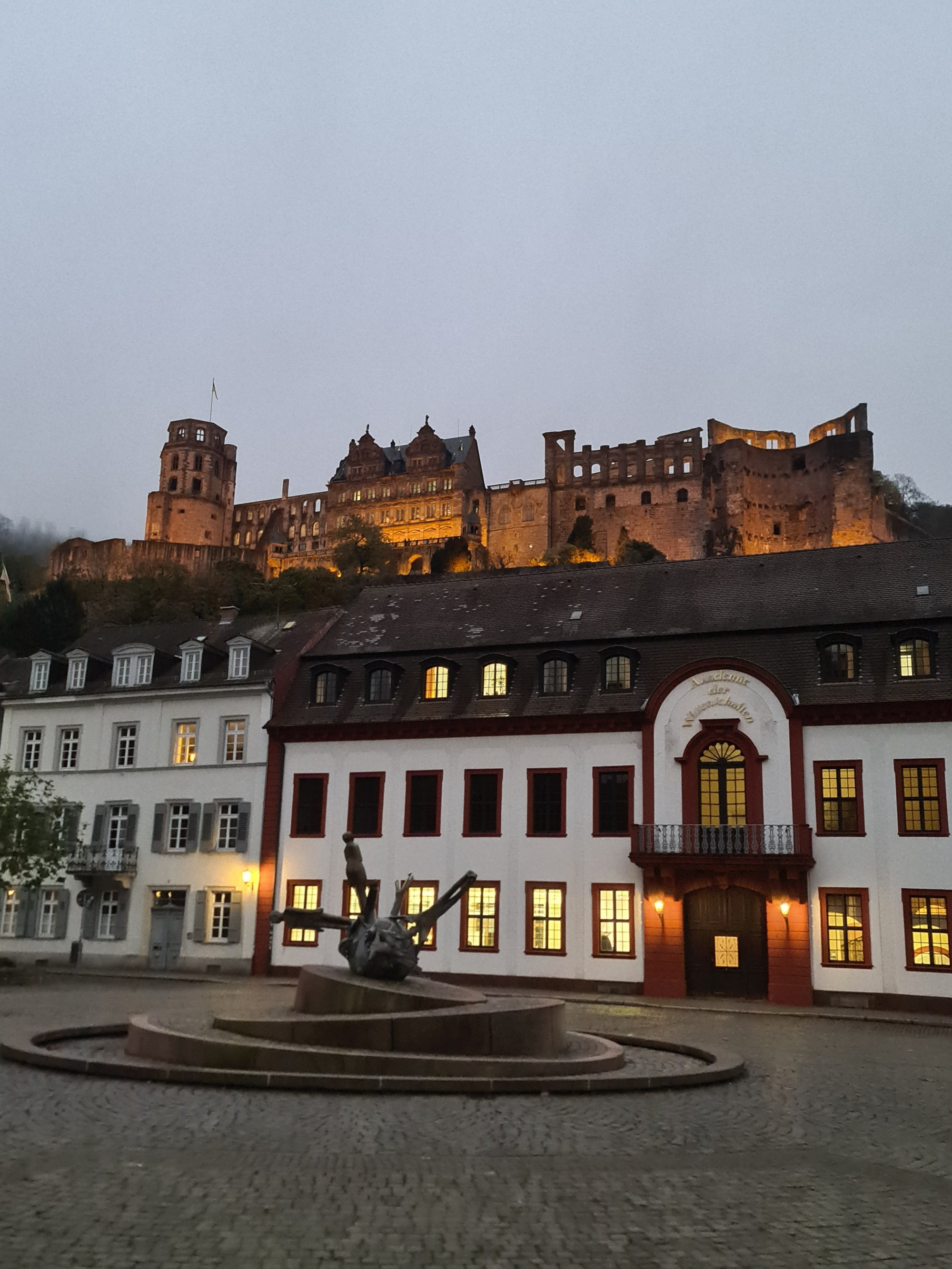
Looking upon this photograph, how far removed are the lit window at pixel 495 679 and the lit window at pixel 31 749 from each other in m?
17.5

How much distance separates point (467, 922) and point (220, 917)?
8717 millimetres

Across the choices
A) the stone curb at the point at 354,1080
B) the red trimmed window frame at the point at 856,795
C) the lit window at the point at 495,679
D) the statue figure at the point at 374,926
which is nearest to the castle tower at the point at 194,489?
the lit window at the point at 495,679

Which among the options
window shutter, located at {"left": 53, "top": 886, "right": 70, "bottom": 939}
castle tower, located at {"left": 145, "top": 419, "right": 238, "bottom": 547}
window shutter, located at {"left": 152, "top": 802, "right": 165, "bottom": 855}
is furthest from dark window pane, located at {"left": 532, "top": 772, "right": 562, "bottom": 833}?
castle tower, located at {"left": 145, "top": 419, "right": 238, "bottom": 547}

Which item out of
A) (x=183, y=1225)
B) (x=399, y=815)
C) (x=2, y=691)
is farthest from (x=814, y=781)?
(x=2, y=691)

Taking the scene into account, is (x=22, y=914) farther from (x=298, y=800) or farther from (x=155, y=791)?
(x=298, y=800)

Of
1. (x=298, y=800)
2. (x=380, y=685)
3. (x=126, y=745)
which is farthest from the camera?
(x=126, y=745)

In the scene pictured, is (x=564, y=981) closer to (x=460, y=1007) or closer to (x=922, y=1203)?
(x=460, y=1007)

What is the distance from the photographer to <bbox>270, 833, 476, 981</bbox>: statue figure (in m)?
18.5

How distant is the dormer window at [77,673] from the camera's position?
143 ft

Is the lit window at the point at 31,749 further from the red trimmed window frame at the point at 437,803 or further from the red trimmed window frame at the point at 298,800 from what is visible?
the red trimmed window frame at the point at 437,803

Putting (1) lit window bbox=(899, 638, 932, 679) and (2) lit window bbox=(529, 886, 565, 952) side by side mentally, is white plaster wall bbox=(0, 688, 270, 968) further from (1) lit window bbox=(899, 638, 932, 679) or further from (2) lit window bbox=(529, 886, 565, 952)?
(1) lit window bbox=(899, 638, 932, 679)

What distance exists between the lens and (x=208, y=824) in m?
39.3

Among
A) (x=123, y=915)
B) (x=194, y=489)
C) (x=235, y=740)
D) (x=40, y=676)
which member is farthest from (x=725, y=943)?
(x=194, y=489)

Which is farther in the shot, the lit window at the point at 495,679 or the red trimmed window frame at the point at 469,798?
the lit window at the point at 495,679
